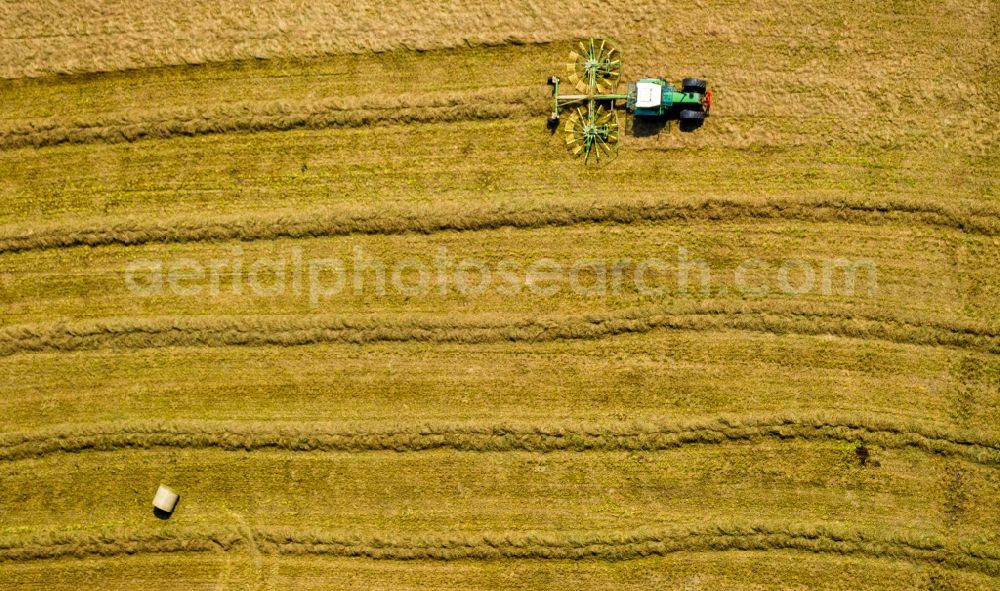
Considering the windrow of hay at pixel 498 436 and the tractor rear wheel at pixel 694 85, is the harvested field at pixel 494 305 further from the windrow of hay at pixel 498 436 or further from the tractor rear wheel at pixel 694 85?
the tractor rear wheel at pixel 694 85

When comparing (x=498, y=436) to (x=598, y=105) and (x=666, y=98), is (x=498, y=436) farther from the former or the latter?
(x=666, y=98)

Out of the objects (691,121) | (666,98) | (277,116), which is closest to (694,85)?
(666,98)

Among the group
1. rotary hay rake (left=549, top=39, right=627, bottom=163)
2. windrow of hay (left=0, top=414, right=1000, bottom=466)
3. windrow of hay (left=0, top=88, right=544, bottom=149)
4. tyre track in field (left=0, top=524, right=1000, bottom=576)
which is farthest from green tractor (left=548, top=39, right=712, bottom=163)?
tyre track in field (left=0, top=524, right=1000, bottom=576)

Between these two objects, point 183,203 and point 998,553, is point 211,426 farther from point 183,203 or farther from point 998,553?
point 998,553

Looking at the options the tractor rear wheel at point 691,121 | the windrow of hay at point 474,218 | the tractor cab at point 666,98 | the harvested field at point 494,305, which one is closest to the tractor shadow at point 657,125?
the tractor rear wheel at point 691,121

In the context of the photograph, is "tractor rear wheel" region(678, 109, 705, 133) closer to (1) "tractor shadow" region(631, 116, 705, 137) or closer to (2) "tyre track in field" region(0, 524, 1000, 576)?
(1) "tractor shadow" region(631, 116, 705, 137)
